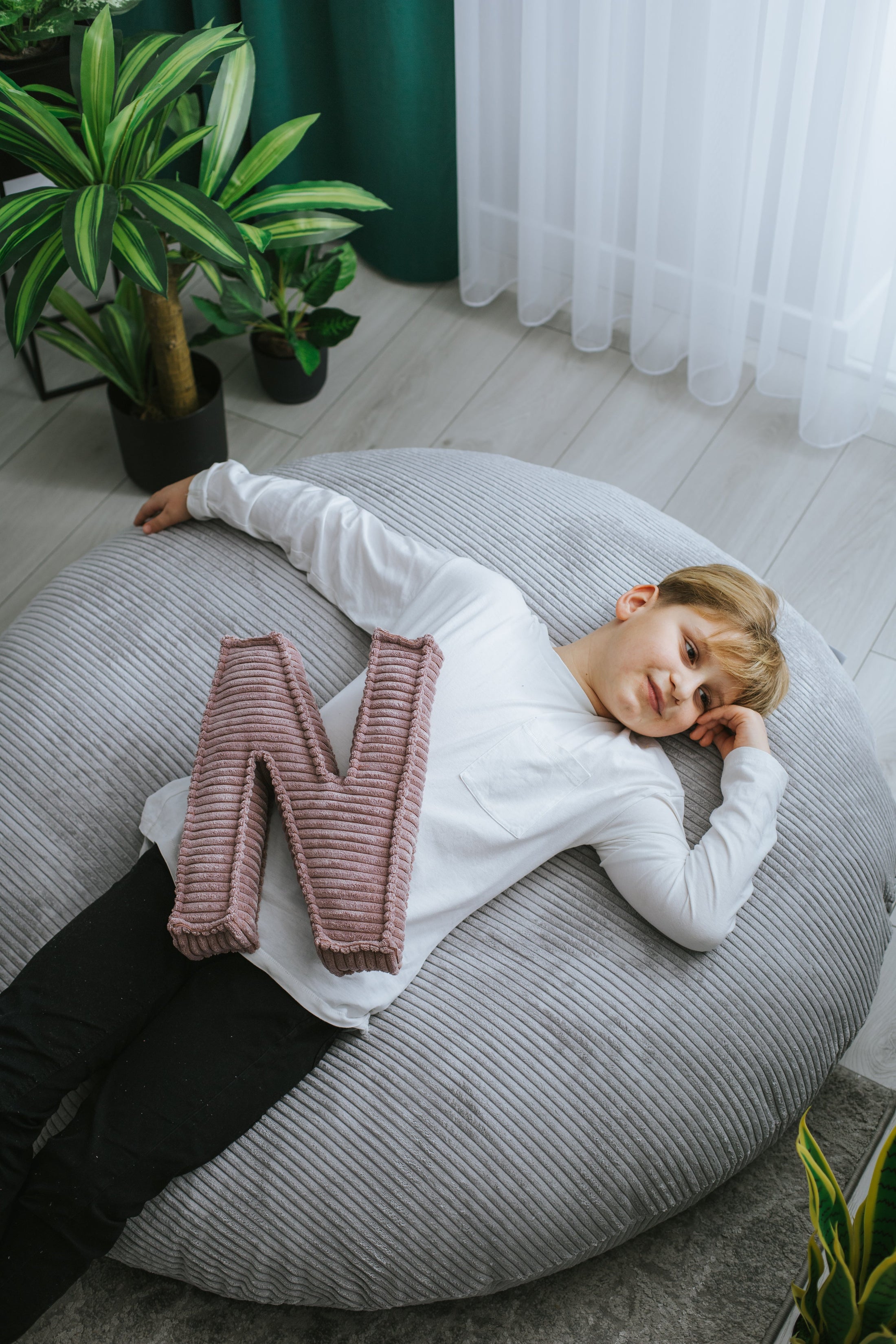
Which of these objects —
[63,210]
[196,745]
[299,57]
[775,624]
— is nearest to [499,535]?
[775,624]

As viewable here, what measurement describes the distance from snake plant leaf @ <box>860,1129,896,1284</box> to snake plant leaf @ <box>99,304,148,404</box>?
159cm

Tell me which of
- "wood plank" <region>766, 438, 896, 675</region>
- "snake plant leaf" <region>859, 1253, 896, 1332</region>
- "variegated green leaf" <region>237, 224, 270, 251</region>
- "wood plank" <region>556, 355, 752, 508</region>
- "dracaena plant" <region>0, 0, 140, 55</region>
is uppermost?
"dracaena plant" <region>0, 0, 140, 55</region>

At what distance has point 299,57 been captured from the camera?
2.29 meters

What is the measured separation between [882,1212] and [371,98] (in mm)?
2035

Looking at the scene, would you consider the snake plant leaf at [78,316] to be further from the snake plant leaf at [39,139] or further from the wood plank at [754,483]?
the wood plank at [754,483]

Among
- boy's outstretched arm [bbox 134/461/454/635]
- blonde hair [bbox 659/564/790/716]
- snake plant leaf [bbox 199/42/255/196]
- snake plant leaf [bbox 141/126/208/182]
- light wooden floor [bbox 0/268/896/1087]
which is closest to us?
blonde hair [bbox 659/564/790/716]

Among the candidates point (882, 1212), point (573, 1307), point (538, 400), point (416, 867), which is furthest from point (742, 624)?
point (538, 400)

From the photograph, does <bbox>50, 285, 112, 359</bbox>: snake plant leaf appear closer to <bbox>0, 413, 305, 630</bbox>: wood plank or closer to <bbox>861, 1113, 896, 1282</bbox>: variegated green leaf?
<bbox>0, 413, 305, 630</bbox>: wood plank

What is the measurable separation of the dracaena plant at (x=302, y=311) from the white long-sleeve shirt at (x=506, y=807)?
772mm

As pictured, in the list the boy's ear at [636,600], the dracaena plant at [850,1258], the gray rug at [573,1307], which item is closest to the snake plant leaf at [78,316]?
the boy's ear at [636,600]

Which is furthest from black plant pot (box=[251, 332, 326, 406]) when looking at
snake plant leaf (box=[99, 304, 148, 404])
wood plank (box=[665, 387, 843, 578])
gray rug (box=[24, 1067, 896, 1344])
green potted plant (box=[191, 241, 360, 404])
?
gray rug (box=[24, 1067, 896, 1344])

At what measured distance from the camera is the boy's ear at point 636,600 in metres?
1.47

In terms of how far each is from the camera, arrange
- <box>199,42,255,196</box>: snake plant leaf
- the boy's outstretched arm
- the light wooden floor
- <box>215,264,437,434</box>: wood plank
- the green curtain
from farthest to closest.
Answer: <box>215,264,437,434</box>: wood plank < the green curtain < the light wooden floor < <box>199,42,255,196</box>: snake plant leaf < the boy's outstretched arm

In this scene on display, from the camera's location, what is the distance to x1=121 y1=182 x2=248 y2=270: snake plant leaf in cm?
156
